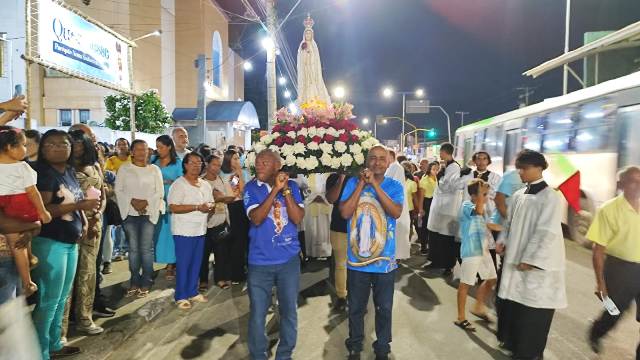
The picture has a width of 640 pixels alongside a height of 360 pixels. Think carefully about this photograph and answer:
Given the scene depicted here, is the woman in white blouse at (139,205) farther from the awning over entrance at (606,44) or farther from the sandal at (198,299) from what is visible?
the awning over entrance at (606,44)

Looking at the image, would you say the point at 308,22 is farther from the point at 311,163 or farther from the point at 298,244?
the point at 298,244

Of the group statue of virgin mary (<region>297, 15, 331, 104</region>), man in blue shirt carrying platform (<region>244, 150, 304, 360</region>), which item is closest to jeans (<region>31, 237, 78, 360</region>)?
man in blue shirt carrying platform (<region>244, 150, 304, 360</region>)

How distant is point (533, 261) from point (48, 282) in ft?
13.6

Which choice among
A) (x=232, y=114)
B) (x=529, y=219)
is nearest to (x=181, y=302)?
(x=529, y=219)

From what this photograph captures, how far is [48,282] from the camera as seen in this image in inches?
154

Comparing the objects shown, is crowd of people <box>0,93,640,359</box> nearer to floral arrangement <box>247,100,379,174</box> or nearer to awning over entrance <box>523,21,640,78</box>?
floral arrangement <box>247,100,379,174</box>

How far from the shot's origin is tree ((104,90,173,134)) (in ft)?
90.2

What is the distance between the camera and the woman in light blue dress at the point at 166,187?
6430mm

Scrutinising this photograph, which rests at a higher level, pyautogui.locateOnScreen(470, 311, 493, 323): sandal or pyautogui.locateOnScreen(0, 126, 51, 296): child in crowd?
pyautogui.locateOnScreen(0, 126, 51, 296): child in crowd

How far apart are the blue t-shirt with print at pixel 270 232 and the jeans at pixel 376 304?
2.22 ft

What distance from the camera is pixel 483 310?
5613mm

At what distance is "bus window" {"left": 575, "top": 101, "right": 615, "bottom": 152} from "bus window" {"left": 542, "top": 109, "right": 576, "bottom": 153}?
36 cm

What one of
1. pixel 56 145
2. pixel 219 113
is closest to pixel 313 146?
pixel 56 145

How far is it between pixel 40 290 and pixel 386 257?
298cm
